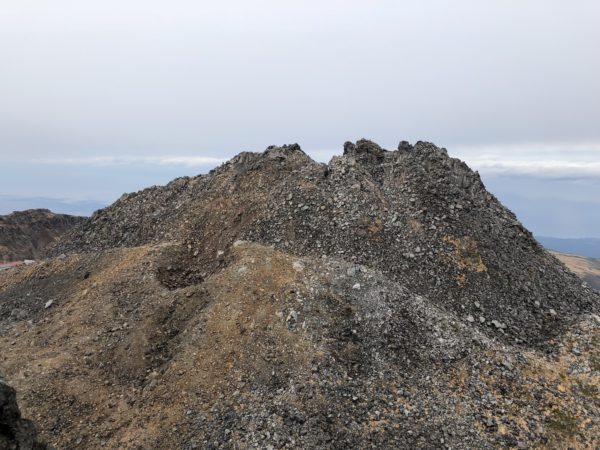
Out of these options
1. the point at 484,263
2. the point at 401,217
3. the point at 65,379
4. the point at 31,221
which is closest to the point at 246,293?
the point at 65,379

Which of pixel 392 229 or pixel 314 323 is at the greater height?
pixel 392 229

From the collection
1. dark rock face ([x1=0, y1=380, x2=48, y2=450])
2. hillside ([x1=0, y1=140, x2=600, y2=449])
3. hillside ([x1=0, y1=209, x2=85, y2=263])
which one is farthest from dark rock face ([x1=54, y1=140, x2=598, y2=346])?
hillside ([x1=0, y1=209, x2=85, y2=263])

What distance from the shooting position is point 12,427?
9883 mm

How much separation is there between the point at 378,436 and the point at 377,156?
16.2 meters

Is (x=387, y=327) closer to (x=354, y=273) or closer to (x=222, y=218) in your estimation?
(x=354, y=273)

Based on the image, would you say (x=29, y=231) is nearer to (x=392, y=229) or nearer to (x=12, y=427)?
(x=392, y=229)

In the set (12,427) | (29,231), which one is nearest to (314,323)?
(12,427)

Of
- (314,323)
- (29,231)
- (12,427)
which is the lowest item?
(12,427)

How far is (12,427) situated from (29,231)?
189 feet

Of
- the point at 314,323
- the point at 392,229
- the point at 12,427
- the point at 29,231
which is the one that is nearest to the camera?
the point at 12,427

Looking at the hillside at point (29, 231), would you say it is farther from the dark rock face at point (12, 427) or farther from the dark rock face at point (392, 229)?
the dark rock face at point (12, 427)

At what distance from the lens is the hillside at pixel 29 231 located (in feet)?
180

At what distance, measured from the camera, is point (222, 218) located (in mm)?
21312

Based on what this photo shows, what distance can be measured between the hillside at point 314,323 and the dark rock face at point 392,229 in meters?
0.08
